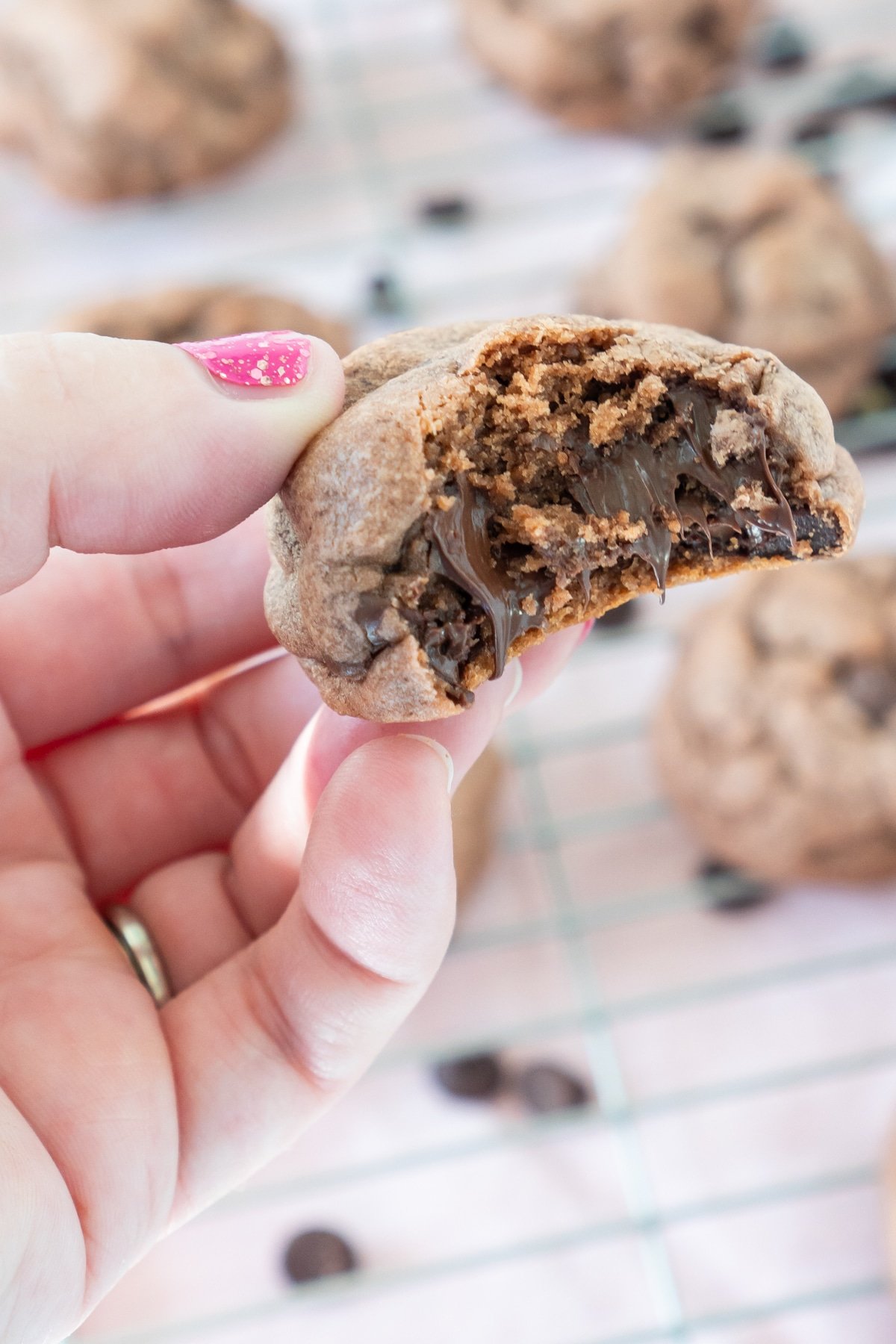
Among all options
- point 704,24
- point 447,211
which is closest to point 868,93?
point 704,24

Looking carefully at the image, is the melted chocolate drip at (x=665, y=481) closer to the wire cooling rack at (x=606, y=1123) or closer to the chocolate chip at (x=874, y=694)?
the chocolate chip at (x=874, y=694)

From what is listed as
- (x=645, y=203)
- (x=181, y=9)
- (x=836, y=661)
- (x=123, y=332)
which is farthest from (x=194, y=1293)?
(x=181, y=9)

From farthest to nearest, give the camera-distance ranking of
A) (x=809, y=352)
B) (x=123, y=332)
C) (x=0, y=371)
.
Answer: (x=809, y=352), (x=123, y=332), (x=0, y=371)

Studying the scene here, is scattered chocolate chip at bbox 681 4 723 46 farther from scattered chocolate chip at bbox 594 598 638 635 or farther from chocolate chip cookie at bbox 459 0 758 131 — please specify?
scattered chocolate chip at bbox 594 598 638 635

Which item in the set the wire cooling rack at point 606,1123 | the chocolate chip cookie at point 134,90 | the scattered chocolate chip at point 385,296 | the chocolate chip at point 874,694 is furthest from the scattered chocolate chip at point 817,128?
the chocolate chip at point 874,694

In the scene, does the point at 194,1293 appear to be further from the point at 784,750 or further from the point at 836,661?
the point at 836,661

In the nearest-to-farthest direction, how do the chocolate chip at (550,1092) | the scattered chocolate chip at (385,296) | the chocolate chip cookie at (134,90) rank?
the chocolate chip at (550,1092), the chocolate chip cookie at (134,90), the scattered chocolate chip at (385,296)

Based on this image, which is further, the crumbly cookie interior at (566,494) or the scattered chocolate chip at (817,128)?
the scattered chocolate chip at (817,128)
